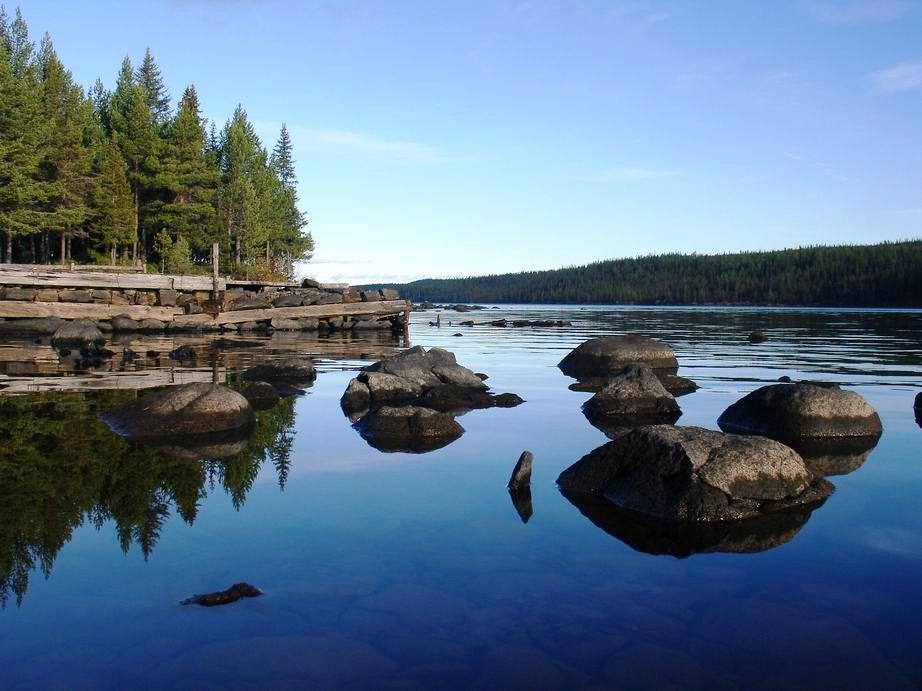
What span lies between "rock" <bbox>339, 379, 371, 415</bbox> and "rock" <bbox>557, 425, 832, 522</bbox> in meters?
6.47

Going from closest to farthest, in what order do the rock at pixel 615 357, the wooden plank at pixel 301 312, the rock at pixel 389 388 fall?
the rock at pixel 389 388 → the rock at pixel 615 357 → the wooden plank at pixel 301 312

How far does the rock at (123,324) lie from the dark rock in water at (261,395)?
2283cm

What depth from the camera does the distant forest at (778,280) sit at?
421 feet

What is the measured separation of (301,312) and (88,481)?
106 feet

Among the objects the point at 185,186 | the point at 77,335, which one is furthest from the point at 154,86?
the point at 77,335

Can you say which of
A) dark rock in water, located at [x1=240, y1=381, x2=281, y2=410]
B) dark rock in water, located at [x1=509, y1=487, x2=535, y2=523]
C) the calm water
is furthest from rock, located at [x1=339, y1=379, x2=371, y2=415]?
dark rock in water, located at [x1=509, y1=487, x2=535, y2=523]

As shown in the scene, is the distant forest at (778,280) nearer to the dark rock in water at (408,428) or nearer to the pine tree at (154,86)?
the pine tree at (154,86)

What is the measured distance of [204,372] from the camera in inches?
766

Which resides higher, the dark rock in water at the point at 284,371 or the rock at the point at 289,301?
the rock at the point at 289,301

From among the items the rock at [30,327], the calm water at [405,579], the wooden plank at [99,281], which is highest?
the wooden plank at [99,281]

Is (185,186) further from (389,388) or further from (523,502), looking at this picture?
(523,502)

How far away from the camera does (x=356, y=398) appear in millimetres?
14828

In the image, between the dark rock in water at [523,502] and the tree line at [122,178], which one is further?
the tree line at [122,178]

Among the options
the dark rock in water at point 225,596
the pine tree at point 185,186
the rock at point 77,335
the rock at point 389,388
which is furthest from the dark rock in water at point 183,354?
the pine tree at point 185,186
